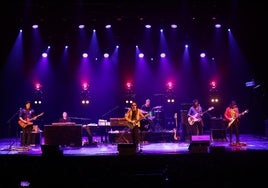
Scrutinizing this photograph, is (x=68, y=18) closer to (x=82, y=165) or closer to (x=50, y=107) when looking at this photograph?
(x=50, y=107)

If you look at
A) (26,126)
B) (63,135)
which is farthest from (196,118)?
(26,126)

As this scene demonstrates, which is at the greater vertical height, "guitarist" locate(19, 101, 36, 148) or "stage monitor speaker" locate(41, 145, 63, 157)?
"guitarist" locate(19, 101, 36, 148)

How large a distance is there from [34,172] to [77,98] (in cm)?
1496

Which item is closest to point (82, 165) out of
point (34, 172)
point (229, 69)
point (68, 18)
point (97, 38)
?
point (34, 172)

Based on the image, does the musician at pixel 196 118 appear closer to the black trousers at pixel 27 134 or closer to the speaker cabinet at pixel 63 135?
the speaker cabinet at pixel 63 135

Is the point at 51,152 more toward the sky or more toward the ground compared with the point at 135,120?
more toward the ground

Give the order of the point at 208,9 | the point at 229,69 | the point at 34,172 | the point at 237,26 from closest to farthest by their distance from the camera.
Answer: the point at 34,172
the point at 208,9
the point at 237,26
the point at 229,69

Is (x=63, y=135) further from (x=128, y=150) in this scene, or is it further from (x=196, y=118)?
(x=196, y=118)

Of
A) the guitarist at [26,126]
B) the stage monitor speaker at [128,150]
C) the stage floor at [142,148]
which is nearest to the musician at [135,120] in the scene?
the stage floor at [142,148]

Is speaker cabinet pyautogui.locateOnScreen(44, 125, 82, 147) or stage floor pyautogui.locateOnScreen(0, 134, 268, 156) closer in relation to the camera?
stage floor pyautogui.locateOnScreen(0, 134, 268, 156)

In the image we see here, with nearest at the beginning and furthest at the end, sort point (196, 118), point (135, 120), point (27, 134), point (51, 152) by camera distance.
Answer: point (51, 152) → point (135, 120) → point (27, 134) → point (196, 118)

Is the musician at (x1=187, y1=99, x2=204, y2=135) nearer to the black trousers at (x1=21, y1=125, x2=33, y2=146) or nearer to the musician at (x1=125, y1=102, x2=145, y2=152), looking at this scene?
the musician at (x1=125, y1=102, x2=145, y2=152)

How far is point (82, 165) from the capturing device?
1011 centimetres

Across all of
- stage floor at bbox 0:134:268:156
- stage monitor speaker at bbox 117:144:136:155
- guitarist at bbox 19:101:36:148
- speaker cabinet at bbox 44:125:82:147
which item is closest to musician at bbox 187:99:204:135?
stage floor at bbox 0:134:268:156
